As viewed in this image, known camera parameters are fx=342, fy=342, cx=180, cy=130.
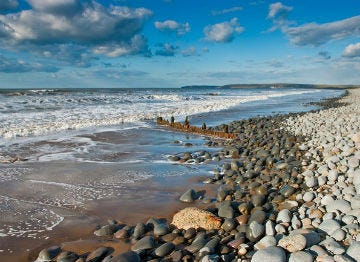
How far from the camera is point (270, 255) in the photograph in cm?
384

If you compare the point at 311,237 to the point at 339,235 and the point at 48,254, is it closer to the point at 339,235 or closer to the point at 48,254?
the point at 339,235

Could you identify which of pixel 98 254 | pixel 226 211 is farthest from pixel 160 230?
pixel 226 211

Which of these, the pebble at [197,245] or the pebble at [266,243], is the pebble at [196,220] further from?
the pebble at [266,243]

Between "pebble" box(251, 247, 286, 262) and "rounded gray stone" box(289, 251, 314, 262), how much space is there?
0.10 m

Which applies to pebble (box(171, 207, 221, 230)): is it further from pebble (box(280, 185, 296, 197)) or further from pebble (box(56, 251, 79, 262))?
pebble (box(280, 185, 296, 197))

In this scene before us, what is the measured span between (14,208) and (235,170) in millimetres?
5037

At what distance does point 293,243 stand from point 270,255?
373 mm

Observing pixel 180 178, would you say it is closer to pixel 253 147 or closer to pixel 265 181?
pixel 265 181

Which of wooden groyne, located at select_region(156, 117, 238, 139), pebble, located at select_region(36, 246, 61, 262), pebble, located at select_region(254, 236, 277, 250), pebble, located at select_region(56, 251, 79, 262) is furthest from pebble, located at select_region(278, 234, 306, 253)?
wooden groyne, located at select_region(156, 117, 238, 139)

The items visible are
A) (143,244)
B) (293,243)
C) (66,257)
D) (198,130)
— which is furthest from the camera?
(198,130)

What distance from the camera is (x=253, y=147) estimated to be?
11500mm

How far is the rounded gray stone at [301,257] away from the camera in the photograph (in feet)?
12.1

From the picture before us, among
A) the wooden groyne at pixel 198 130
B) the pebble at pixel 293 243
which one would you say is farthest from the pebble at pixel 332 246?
the wooden groyne at pixel 198 130

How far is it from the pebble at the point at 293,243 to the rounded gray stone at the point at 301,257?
176mm
